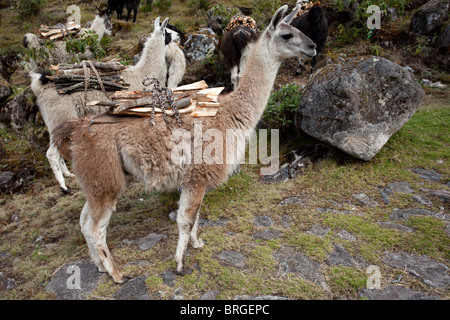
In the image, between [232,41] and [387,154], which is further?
[232,41]

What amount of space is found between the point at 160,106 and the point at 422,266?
9.55 feet

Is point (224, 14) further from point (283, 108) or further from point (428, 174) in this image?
point (428, 174)

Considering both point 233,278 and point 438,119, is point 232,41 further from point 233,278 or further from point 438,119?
point 233,278

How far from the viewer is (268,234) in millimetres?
3203

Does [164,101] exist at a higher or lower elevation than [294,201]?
higher

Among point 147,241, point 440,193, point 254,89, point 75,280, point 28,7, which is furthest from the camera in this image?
point 28,7

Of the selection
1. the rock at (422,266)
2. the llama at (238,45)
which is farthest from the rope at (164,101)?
the llama at (238,45)

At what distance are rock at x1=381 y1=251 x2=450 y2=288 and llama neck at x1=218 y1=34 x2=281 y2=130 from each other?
6.29ft

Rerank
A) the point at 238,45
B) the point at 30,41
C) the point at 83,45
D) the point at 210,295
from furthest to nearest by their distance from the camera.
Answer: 1. the point at 238,45
2. the point at 30,41
3. the point at 83,45
4. the point at 210,295

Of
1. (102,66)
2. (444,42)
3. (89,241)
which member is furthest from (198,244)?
(444,42)

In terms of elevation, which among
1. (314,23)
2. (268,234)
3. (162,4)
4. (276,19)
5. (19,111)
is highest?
(162,4)

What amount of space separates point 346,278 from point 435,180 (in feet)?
8.18

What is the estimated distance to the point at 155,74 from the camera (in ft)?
15.5
